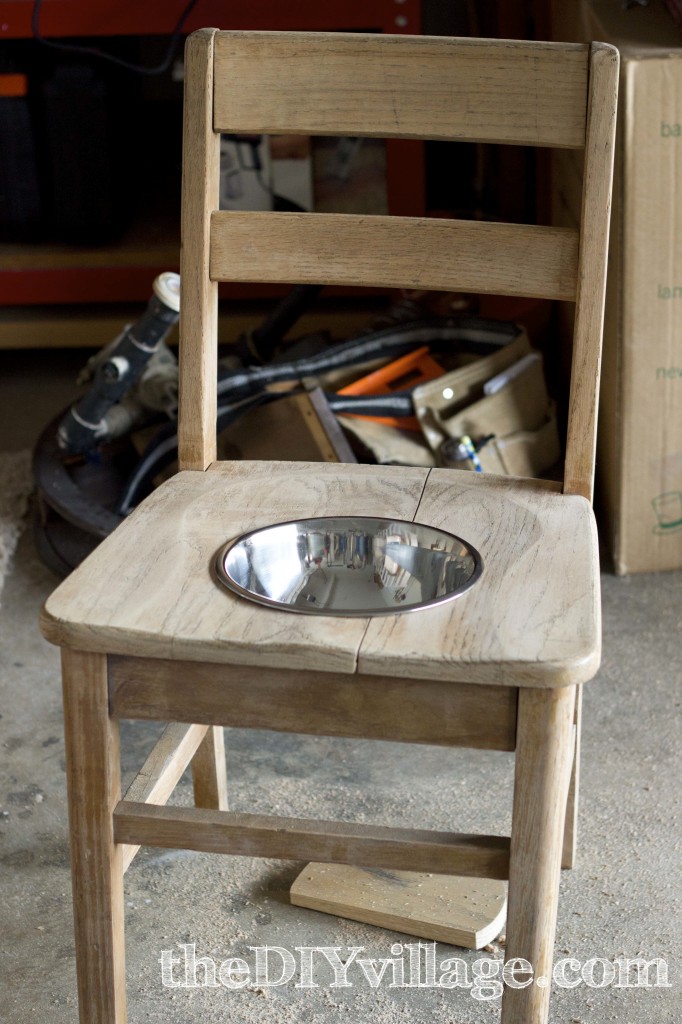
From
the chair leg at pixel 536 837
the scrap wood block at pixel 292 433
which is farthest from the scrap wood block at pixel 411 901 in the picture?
the scrap wood block at pixel 292 433

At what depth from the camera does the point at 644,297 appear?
1.69 metres

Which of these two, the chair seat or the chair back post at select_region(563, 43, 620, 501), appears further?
the chair back post at select_region(563, 43, 620, 501)

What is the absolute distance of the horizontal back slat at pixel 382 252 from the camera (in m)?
1.02

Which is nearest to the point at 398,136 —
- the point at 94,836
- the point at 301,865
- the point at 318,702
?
the point at 318,702

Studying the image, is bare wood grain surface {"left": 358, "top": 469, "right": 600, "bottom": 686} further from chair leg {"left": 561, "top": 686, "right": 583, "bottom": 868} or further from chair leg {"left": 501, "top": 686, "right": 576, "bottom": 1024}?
chair leg {"left": 561, "top": 686, "right": 583, "bottom": 868}

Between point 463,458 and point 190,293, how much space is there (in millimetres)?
815

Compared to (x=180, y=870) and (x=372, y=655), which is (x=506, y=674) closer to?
(x=372, y=655)

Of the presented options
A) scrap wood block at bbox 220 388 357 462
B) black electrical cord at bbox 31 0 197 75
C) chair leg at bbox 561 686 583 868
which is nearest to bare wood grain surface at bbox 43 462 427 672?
chair leg at bbox 561 686 583 868

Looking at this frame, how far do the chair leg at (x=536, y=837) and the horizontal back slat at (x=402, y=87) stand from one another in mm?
505

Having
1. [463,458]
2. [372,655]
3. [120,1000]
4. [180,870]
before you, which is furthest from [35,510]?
[372,655]

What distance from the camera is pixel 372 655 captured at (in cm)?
76

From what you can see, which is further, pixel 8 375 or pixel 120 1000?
pixel 8 375

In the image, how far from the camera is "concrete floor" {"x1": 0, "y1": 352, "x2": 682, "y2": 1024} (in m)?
1.07

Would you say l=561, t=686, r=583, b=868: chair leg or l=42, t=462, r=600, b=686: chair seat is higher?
l=42, t=462, r=600, b=686: chair seat
